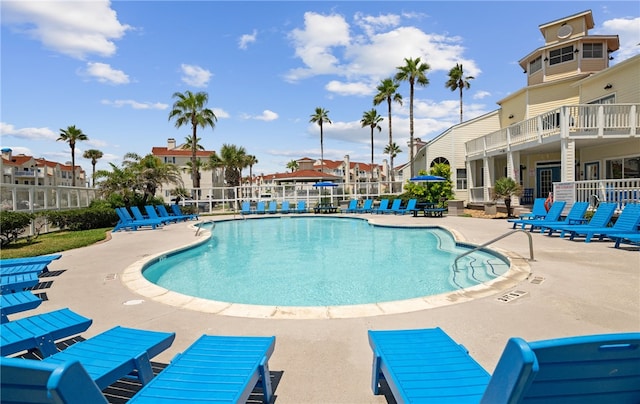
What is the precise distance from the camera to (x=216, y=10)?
12.0 metres

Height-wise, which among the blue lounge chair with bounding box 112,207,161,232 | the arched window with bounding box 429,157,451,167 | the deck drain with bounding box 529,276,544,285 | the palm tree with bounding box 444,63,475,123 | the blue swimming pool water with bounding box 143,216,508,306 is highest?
the palm tree with bounding box 444,63,475,123

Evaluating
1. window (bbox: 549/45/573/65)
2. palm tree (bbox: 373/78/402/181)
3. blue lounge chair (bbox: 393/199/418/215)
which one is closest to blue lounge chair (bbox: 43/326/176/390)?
blue lounge chair (bbox: 393/199/418/215)

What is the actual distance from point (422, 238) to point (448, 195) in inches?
492

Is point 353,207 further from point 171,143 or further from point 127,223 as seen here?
point 171,143

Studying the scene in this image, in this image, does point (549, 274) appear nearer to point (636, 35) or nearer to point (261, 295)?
point (261, 295)

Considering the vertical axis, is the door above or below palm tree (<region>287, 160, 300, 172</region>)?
below

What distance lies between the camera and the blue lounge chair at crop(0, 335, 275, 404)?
4.44 feet

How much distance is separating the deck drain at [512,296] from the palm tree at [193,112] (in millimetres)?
28399

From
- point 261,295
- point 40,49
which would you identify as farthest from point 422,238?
point 40,49

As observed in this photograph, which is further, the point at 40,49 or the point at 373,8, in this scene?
the point at 373,8

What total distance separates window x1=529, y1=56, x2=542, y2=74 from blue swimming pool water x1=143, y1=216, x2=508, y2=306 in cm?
1537

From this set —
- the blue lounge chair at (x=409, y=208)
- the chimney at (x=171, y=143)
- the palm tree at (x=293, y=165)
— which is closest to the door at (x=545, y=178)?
the blue lounge chair at (x=409, y=208)

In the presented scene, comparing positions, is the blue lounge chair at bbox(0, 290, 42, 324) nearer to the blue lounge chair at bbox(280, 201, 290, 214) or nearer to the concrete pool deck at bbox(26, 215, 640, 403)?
the concrete pool deck at bbox(26, 215, 640, 403)

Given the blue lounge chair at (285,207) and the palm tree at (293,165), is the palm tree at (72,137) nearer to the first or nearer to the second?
the blue lounge chair at (285,207)
